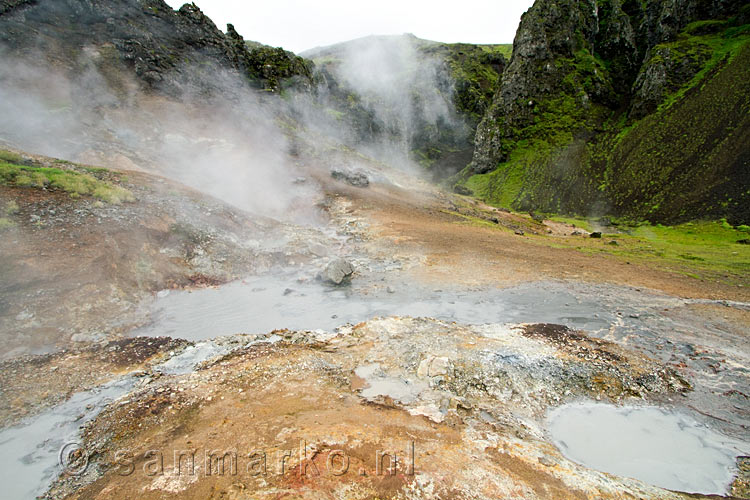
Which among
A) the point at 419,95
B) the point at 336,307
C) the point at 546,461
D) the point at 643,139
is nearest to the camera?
the point at 546,461

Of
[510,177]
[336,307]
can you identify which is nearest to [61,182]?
[336,307]

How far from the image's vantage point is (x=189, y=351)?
8.88 metres

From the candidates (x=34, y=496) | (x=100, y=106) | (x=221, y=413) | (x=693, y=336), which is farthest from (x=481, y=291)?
(x=100, y=106)

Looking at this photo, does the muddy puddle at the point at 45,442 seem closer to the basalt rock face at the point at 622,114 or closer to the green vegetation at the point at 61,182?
the green vegetation at the point at 61,182

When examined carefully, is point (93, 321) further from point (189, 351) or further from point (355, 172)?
point (355, 172)

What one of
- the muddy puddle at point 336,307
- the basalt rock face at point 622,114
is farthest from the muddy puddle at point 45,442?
the basalt rock face at point 622,114

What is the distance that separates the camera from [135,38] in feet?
108

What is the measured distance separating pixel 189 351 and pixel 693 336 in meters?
14.9

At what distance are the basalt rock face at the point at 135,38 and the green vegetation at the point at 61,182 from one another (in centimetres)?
2173

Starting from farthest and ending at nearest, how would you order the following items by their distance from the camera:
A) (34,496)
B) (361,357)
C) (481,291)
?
(481,291), (361,357), (34,496)

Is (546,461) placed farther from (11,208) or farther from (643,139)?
(643,139)

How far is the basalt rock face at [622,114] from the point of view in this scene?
119 ft

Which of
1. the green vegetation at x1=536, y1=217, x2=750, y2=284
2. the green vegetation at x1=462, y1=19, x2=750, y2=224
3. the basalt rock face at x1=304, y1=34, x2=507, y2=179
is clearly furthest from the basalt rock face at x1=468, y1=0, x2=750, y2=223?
the basalt rock face at x1=304, y1=34, x2=507, y2=179

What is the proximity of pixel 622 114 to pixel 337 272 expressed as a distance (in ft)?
211
